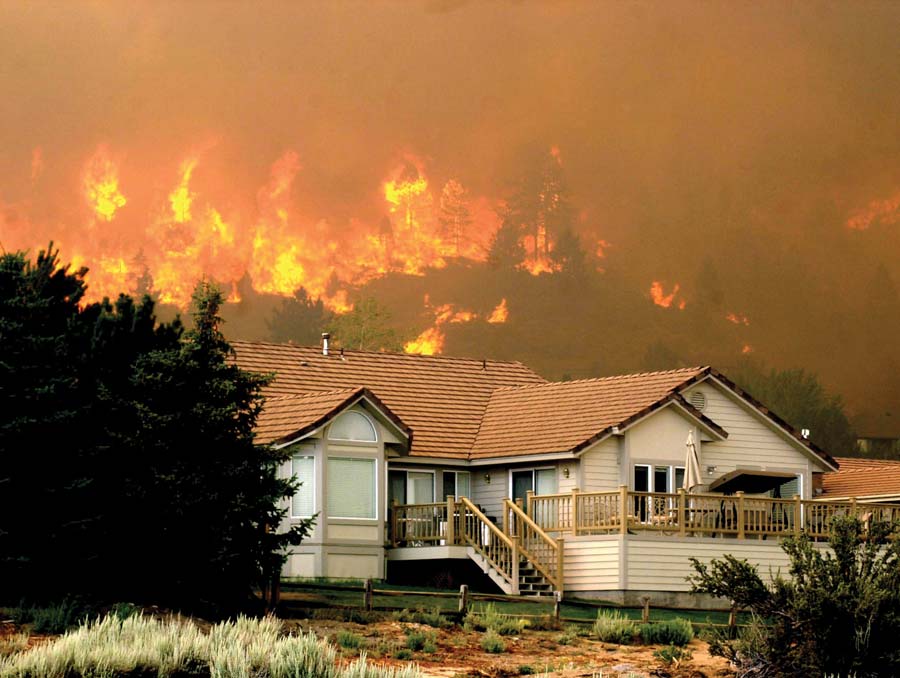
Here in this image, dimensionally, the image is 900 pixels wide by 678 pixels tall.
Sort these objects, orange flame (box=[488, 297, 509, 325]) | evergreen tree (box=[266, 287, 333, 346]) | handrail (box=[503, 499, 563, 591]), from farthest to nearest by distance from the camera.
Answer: orange flame (box=[488, 297, 509, 325]) → evergreen tree (box=[266, 287, 333, 346]) → handrail (box=[503, 499, 563, 591])

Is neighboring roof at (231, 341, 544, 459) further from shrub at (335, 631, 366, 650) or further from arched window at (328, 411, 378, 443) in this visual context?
shrub at (335, 631, 366, 650)

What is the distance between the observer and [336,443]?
42.0 m

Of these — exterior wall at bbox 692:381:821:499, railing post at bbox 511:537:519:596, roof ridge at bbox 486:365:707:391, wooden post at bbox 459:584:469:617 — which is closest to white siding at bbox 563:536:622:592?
railing post at bbox 511:537:519:596

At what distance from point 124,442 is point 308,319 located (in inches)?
3606

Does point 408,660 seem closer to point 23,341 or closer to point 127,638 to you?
point 127,638

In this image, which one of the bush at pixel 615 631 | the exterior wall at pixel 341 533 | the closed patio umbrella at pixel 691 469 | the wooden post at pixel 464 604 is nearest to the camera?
the bush at pixel 615 631

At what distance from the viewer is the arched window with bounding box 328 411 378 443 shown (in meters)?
42.0

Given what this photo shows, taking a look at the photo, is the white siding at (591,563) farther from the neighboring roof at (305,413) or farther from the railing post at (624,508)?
the neighboring roof at (305,413)

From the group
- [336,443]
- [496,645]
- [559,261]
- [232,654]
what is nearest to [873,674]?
[496,645]

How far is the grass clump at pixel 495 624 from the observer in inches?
1190

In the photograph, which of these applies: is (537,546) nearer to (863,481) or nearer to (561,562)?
(561,562)

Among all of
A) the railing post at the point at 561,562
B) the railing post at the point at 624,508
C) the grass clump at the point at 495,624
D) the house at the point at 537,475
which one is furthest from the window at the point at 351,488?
the grass clump at the point at 495,624

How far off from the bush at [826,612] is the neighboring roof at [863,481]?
87.8 ft

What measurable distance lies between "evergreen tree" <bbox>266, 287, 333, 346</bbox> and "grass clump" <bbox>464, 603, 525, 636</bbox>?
86297 mm
